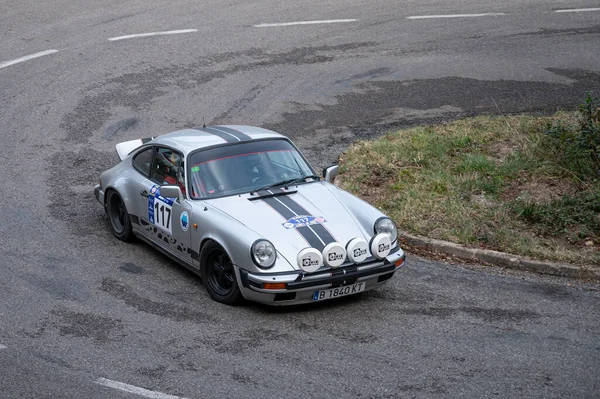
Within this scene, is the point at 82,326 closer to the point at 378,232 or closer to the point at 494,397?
the point at 378,232

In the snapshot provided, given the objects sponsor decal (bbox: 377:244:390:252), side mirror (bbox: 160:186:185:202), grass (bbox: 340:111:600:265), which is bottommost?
grass (bbox: 340:111:600:265)

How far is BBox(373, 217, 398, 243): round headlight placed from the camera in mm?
8375

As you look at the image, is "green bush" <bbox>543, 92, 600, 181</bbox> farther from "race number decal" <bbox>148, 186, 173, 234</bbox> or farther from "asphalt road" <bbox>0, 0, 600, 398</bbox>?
"race number decal" <bbox>148, 186, 173, 234</bbox>

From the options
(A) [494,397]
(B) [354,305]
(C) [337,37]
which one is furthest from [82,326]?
(C) [337,37]

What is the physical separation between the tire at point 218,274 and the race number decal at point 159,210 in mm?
785

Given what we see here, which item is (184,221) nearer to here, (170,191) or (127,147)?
(170,191)

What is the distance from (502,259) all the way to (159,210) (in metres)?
3.86

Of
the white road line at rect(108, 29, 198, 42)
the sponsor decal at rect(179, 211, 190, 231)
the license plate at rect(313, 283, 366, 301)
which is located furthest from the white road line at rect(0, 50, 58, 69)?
the license plate at rect(313, 283, 366, 301)

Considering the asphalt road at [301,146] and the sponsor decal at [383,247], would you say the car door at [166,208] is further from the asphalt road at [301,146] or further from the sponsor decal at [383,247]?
the sponsor decal at [383,247]

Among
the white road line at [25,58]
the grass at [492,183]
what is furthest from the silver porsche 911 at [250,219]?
the white road line at [25,58]

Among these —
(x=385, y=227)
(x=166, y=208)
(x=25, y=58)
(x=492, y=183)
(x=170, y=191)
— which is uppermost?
(x=25, y=58)

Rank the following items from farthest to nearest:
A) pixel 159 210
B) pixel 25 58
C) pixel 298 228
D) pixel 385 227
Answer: pixel 25 58 → pixel 159 210 → pixel 385 227 → pixel 298 228

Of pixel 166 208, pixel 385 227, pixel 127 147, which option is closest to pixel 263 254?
pixel 385 227

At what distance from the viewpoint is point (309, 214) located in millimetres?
8297
